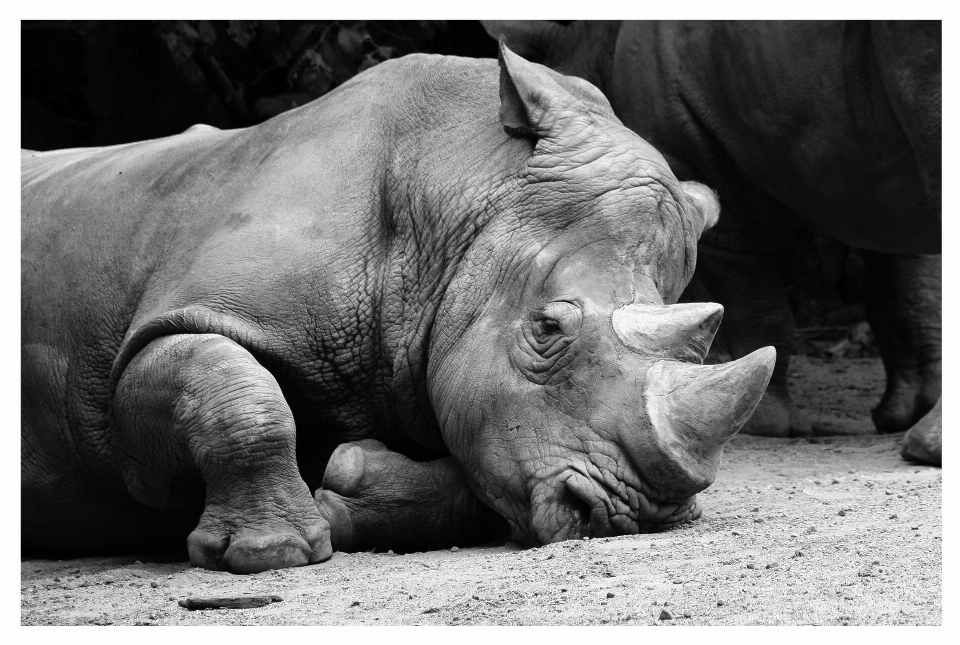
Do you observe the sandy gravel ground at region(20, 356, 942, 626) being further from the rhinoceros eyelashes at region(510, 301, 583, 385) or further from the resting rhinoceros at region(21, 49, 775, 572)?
the rhinoceros eyelashes at region(510, 301, 583, 385)

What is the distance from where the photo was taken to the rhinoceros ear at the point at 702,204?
4.49 meters

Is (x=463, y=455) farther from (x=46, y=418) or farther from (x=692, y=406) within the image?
(x=46, y=418)

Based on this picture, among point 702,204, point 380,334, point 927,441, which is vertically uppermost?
point 702,204

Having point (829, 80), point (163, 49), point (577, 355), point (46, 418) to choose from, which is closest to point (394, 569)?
point (577, 355)

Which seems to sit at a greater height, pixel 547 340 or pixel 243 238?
pixel 243 238

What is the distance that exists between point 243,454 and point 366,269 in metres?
0.74

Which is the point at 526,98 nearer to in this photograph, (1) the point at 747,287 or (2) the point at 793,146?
(2) the point at 793,146

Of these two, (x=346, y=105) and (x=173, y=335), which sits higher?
(x=346, y=105)

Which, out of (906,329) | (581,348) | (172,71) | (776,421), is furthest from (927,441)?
(172,71)

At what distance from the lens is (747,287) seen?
24.9 ft

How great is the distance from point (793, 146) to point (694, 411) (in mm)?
3196

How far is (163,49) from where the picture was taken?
8445 millimetres

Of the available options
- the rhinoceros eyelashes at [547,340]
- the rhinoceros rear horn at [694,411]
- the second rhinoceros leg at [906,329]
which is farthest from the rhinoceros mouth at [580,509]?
the second rhinoceros leg at [906,329]

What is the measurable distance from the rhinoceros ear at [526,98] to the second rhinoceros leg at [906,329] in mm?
3634
